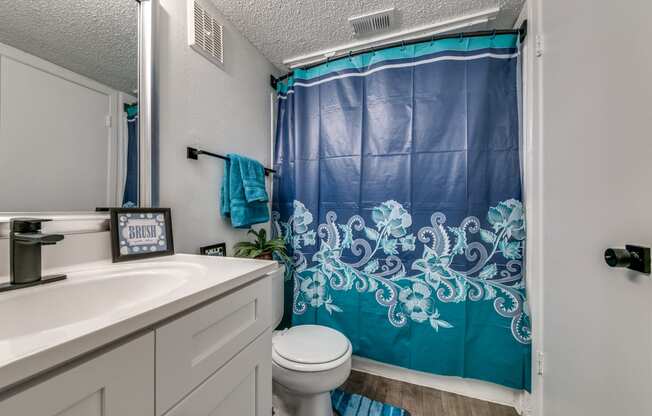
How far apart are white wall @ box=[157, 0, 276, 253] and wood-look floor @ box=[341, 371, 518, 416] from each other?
112cm

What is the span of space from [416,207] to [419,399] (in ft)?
3.40

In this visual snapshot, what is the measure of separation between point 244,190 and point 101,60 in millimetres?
734

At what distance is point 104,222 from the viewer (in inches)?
33.6

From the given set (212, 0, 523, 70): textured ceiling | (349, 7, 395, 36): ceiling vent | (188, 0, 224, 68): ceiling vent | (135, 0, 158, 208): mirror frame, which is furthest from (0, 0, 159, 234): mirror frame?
(349, 7, 395, 36): ceiling vent

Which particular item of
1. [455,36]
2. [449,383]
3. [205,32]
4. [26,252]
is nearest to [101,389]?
[26,252]

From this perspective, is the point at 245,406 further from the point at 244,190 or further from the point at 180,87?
the point at 180,87

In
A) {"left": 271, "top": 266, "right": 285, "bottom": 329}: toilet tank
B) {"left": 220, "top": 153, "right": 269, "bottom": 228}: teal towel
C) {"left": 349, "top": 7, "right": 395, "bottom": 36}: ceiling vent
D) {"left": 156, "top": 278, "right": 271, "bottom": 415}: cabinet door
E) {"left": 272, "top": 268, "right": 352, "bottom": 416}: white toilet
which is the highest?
{"left": 349, "top": 7, "right": 395, "bottom": 36}: ceiling vent

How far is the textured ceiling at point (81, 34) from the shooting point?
71 cm

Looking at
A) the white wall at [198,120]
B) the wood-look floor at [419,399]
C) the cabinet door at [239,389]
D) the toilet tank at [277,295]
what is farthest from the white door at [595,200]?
the white wall at [198,120]

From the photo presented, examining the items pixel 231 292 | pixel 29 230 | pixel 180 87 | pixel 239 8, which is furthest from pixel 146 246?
pixel 239 8

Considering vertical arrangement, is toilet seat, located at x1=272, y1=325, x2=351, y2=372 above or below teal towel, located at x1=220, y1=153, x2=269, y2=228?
below

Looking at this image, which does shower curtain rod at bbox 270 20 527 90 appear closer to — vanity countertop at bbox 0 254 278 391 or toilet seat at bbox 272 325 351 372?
vanity countertop at bbox 0 254 278 391

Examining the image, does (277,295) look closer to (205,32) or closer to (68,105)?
(68,105)

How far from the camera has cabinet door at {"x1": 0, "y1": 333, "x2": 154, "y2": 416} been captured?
312 mm
